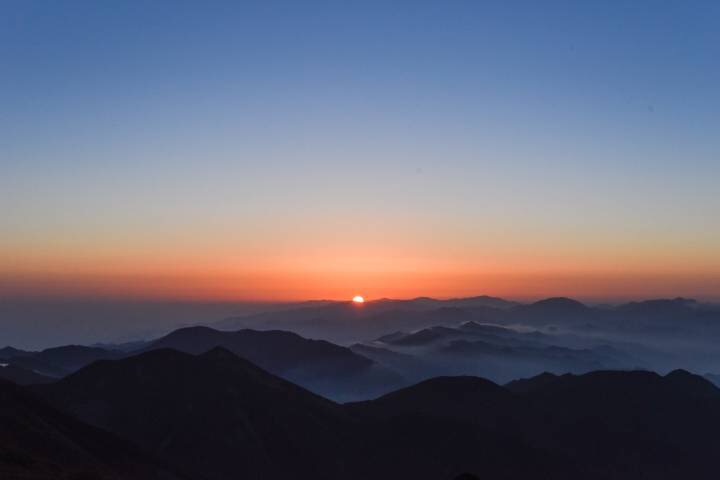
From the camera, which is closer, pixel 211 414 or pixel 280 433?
pixel 211 414

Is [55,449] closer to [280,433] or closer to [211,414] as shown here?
[211,414]

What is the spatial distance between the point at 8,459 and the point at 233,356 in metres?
108

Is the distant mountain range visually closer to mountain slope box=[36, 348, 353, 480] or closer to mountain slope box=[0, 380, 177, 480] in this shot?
mountain slope box=[36, 348, 353, 480]

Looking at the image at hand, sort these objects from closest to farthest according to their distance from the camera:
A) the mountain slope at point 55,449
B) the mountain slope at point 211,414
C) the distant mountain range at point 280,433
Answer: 1. the mountain slope at point 55,449
2. the mountain slope at point 211,414
3. the distant mountain range at point 280,433

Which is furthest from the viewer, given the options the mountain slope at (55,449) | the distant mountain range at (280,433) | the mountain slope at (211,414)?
the distant mountain range at (280,433)

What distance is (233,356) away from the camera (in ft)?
635

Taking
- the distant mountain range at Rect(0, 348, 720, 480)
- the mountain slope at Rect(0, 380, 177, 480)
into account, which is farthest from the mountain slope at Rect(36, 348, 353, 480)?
the mountain slope at Rect(0, 380, 177, 480)

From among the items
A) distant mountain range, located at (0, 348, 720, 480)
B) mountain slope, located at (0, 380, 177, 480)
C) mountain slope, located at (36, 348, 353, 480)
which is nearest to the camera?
mountain slope, located at (0, 380, 177, 480)

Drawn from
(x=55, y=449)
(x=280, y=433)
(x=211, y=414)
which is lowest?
(x=280, y=433)

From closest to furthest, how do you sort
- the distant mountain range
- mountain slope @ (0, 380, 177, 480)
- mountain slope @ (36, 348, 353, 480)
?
mountain slope @ (0, 380, 177, 480) < mountain slope @ (36, 348, 353, 480) < the distant mountain range

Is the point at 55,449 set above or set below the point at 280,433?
above

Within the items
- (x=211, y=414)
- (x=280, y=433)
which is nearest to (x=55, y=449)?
(x=211, y=414)

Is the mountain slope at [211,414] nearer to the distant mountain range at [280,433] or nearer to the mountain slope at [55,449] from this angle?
the distant mountain range at [280,433]

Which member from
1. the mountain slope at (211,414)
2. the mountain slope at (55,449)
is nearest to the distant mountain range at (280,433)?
the mountain slope at (211,414)
